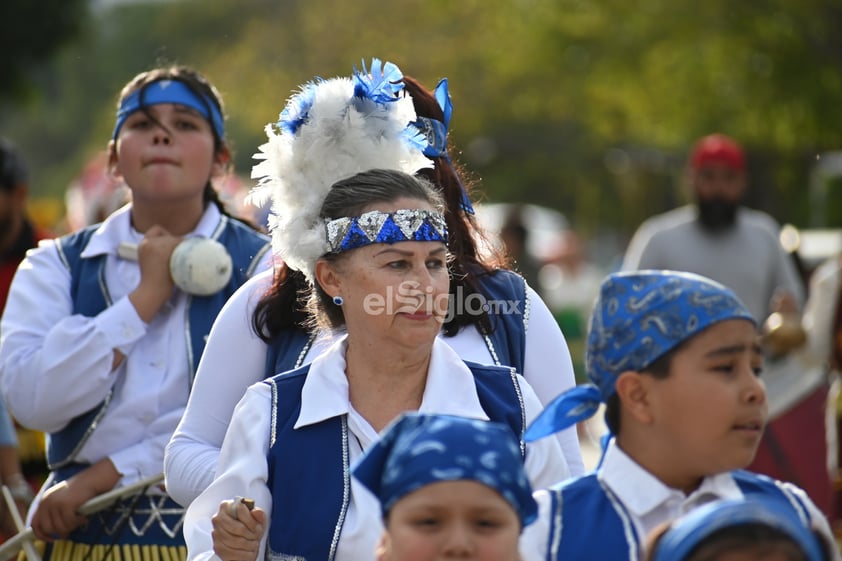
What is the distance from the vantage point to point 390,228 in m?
3.69

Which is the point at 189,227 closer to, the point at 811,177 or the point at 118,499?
the point at 118,499

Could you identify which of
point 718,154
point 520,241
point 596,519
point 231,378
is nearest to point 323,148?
point 231,378

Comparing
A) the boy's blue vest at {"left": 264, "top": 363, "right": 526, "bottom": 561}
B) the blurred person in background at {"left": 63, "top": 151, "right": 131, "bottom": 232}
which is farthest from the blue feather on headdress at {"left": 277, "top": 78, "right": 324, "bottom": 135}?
the blurred person in background at {"left": 63, "top": 151, "right": 131, "bottom": 232}

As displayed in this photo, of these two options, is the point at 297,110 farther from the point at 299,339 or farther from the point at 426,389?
the point at 426,389

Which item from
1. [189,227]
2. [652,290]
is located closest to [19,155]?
[189,227]

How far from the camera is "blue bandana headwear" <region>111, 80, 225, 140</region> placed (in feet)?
16.3

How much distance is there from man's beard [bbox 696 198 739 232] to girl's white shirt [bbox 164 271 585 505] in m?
4.72

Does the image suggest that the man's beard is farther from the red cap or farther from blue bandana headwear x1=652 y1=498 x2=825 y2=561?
blue bandana headwear x1=652 y1=498 x2=825 y2=561

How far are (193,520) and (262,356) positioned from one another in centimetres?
59

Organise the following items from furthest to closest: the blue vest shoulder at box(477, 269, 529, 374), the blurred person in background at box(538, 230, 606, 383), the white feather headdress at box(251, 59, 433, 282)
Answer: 1. the blurred person in background at box(538, 230, 606, 383)
2. the blue vest shoulder at box(477, 269, 529, 374)
3. the white feather headdress at box(251, 59, 433, 282)

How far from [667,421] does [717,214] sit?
221 inches

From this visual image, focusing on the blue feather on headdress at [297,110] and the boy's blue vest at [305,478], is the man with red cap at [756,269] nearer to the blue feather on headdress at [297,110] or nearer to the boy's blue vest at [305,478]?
→ the blue feather on headdress at [297,110]

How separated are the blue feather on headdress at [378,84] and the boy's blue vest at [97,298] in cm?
96

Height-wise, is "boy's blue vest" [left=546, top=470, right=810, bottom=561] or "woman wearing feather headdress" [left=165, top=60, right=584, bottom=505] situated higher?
"woman wearing feather headdress" [left=165, top=60, right=584, bottom=505]
